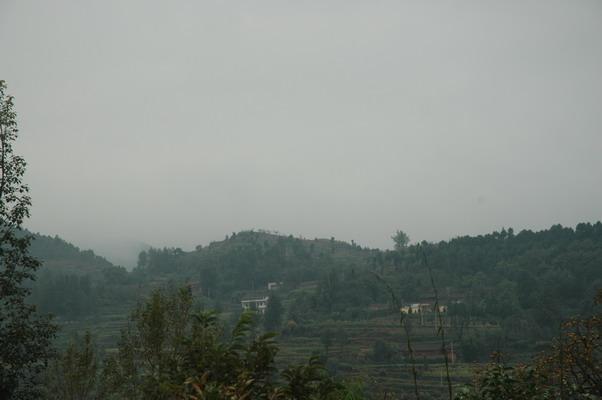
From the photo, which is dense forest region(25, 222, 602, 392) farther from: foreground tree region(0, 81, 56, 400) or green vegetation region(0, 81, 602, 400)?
foreground tree region(0, 81, 56, 400)

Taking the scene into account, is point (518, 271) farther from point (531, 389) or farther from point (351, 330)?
point (531, 389)

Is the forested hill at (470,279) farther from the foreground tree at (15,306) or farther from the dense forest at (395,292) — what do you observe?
the foreground tree at (15,306)

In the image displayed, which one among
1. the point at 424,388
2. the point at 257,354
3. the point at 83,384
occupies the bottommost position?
the point at 424,388

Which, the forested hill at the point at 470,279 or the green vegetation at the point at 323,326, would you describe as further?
the forested hill at the point at 470,279

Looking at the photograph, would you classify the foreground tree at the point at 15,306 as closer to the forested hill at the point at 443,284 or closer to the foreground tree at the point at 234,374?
the foreground tree at the point at 234,374

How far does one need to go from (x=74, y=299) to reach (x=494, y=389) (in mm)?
153097

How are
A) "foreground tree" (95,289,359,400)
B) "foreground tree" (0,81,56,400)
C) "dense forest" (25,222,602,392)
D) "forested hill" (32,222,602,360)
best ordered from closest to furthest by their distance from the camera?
"foreground tree" (95,289,359,400) → "foreground tree" (0,81,56,400) → "dense forest" (25,222,602,392) → "forested hill" (32,222,602,360)

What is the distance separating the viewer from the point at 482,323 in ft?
359

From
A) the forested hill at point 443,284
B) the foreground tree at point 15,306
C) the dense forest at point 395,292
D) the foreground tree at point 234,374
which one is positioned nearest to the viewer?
the foreground tree at point 234,374

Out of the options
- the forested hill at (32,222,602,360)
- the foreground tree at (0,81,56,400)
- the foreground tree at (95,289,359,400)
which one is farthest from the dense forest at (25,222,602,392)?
the foreground tree at (95,289,359,400)

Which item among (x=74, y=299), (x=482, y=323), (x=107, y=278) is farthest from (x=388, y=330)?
(x=107, y=278)

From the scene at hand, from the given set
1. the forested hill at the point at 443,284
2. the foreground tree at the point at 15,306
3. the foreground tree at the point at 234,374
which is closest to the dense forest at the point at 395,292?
the forested hill at the point at 443,284

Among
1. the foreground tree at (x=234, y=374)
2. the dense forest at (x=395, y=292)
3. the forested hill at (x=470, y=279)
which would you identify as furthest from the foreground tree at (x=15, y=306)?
the forested hill at (x=470, y=279)

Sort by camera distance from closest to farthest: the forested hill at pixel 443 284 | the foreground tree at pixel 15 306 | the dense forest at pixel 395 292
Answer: the foreground tree at pixel 15 306
the dense forest at pixel 395 292
the forested hill at pixel 443 284
